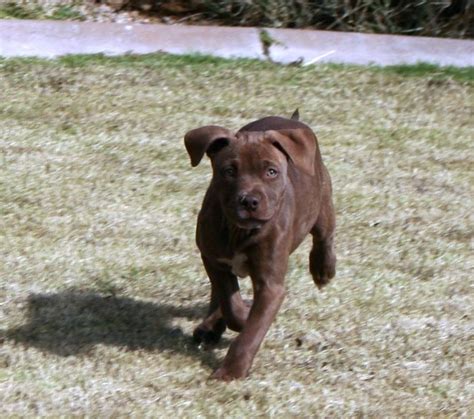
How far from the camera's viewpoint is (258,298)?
18.1 ft

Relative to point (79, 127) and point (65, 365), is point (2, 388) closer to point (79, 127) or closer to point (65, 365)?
point (65, 365)

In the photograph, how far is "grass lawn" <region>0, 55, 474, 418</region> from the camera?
5.48m

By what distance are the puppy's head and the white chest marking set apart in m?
0.24

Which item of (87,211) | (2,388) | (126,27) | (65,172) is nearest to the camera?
(2,388)

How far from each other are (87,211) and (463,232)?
221 cm

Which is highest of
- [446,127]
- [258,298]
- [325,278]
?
[258,298]

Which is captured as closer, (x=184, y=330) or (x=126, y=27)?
(x=184, y=330)

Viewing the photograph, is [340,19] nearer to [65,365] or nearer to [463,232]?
[463,232]

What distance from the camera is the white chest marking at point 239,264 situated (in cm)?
555

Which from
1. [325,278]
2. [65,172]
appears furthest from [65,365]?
[65,172]

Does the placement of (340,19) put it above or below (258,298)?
below

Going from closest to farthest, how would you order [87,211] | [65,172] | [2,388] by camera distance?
[2,388] < [87,211] < [65,172]

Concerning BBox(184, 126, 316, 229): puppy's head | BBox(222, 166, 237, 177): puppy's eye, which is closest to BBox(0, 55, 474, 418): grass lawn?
BBox(184, 126, 316, 229): puppy's head

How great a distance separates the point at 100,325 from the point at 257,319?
96cm
